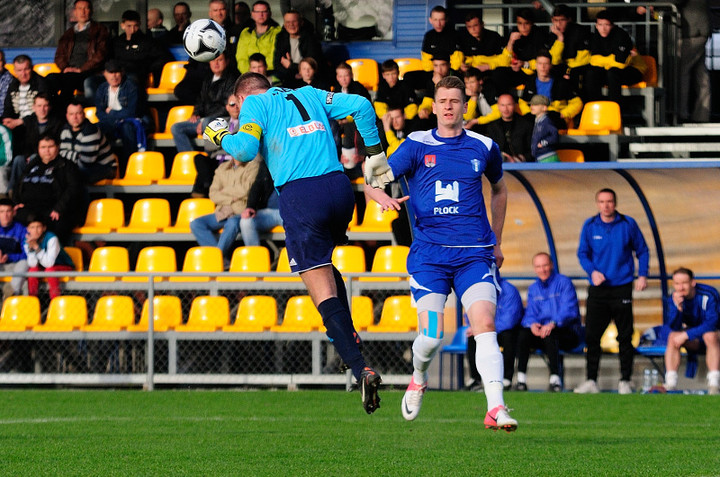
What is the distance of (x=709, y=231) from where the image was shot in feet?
44.8

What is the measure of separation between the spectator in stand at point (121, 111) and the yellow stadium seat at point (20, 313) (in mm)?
3338

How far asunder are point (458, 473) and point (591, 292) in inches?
282

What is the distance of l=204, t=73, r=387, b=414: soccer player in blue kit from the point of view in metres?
6.89

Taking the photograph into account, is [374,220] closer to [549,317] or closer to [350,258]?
[350,258]

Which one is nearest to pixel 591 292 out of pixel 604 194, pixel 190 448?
pixel 604 194

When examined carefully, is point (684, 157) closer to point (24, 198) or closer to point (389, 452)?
point (24, 198)

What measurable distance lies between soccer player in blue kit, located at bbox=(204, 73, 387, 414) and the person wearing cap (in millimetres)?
7771

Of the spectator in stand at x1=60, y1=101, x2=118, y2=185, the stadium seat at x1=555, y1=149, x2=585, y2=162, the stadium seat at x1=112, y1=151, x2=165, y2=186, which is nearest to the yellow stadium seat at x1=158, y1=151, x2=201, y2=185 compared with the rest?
the stadium seat at x1=112, y1=151, x2=165, y2=186

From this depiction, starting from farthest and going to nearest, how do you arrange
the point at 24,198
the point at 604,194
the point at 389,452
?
the point at 24,198
the point at 604,194
the point at 389,452

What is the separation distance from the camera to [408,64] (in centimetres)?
1686

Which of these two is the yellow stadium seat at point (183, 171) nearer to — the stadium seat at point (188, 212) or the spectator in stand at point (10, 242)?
the stadium seat at point (188, 212)

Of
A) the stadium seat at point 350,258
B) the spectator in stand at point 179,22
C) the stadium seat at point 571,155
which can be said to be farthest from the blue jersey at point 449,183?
the spectator in stand at point 179,22

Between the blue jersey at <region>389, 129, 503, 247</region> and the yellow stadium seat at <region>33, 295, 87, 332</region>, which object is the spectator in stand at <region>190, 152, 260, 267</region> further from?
the blue jersey at <region>389, 129, 503, 247</region>

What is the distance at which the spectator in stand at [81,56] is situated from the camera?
56.3 ft
